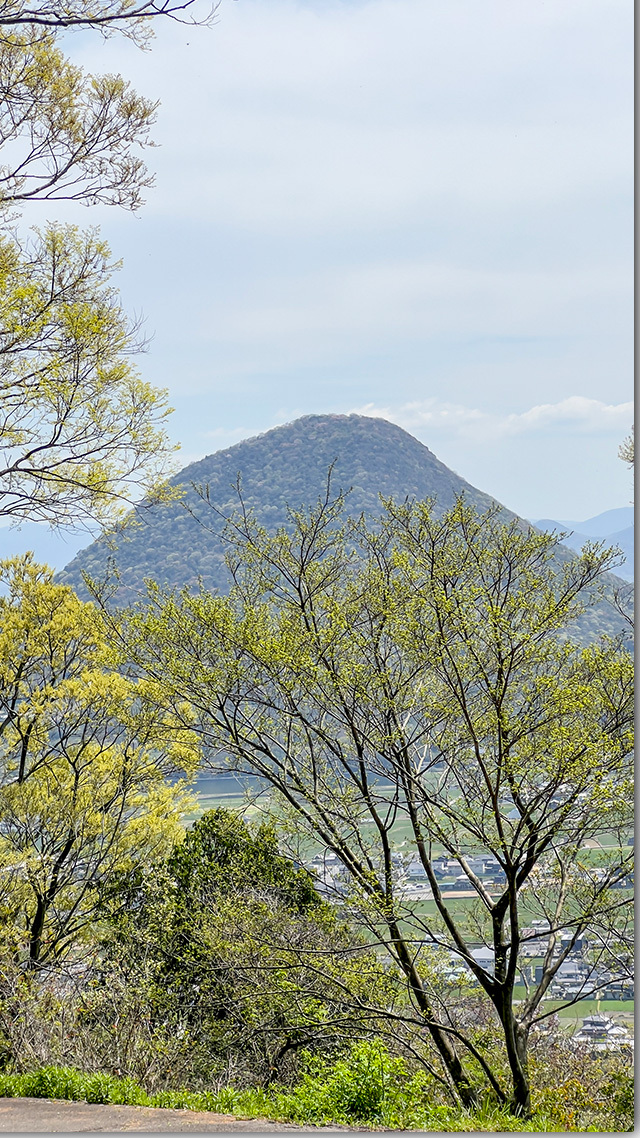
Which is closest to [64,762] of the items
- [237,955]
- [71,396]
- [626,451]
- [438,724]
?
[237,955]

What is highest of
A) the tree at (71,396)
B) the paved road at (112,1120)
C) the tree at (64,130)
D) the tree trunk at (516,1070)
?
the tree at (64,130)

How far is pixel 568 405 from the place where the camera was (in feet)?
16.4

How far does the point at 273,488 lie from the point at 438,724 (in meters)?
3.00

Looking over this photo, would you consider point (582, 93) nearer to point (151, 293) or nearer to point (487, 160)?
point (487, 160)

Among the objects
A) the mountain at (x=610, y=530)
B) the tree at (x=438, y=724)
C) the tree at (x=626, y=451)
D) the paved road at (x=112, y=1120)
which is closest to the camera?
the paved road at (x=112, y=1120)

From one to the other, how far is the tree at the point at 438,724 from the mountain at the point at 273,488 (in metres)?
0.43

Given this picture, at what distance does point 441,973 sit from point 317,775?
1.09 meters

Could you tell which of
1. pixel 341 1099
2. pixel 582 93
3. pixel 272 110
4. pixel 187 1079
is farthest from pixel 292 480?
pixel 341 1099

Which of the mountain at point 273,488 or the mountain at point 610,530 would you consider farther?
the mountain at point 273,488

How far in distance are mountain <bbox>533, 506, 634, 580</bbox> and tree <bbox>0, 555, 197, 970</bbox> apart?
251 centimetres

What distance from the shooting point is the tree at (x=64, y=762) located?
194 inches

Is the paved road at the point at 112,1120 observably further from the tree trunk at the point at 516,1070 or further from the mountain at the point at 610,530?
→ the mountain at the point at 610,530

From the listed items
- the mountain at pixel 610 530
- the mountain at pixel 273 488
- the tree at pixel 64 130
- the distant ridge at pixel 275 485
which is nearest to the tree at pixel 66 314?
the tree at pixel 64 130

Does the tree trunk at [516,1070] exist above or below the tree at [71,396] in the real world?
below
